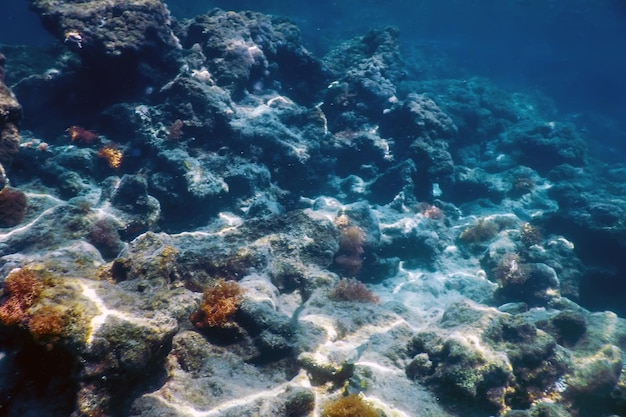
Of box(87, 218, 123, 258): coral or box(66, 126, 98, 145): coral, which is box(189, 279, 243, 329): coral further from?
box(66, 126, 98, 145): coral

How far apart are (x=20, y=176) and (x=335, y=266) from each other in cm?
706

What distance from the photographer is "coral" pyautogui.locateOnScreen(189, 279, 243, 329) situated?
4285 millimetres

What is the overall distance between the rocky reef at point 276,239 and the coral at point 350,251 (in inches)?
2.7

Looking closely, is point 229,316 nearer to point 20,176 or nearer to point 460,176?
point 20,176

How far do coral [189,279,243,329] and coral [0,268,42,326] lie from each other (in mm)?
1673

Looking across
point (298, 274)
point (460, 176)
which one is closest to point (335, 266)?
point (298, 274)

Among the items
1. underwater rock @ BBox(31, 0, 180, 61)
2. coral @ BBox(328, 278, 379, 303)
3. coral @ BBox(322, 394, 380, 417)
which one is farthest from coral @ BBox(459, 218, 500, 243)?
underwater rock @ BBox(31, 0, 180, 61)

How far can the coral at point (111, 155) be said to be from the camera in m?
8.43

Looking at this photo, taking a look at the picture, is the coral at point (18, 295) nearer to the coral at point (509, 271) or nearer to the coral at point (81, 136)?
the coral at point (81, 136)

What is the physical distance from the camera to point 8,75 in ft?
34.3

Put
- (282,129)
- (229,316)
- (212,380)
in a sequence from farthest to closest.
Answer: (282,129)
(229,316)
(212,380)

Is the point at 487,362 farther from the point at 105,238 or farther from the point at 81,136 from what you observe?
the point at 81,136

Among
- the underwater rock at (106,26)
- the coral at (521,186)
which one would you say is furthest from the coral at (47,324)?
the coral at (521,186)

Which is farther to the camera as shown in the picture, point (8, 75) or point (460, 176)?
point (460, 176)
